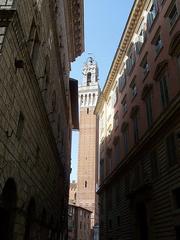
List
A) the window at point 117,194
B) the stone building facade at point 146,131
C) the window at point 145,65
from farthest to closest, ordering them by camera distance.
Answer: the window at point 117,194 → the window at point 145,65 → the stone building facade at point 146,131

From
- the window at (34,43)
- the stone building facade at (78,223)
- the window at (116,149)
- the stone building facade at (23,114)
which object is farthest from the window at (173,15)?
the stone building facade at (78,223)

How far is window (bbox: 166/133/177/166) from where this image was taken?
15.8 m

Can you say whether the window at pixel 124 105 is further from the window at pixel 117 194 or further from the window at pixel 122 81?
the window at pixel 117 194

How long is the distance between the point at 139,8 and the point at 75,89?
529 inches

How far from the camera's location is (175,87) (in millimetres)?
16359

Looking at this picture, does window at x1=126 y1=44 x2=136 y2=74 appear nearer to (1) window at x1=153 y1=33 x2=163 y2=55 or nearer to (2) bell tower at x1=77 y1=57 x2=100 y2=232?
(1) window at x1=153 y1=33 x2=163 y2=55

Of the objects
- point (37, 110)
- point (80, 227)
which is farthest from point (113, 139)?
point (80, 227)

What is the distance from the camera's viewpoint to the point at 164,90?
18.1 m

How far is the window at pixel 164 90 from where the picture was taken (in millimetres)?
17677

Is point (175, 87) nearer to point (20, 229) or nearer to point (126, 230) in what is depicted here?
point (20, 229)

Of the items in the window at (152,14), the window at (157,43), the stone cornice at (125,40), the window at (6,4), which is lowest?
the window at (6,4)

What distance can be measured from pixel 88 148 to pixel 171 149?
6281 centimetres

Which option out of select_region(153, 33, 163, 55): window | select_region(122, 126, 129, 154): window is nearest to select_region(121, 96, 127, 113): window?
select_region(122, 126, 129, 154): window

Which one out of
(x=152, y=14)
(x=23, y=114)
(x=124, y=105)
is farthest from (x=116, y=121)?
(x=23, y=114)
